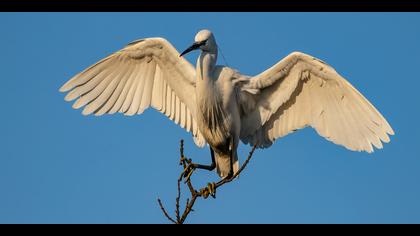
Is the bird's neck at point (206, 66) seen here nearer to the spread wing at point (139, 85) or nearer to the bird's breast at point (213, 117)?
the bird's breast at point (213, 117)

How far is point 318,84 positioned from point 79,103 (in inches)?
108

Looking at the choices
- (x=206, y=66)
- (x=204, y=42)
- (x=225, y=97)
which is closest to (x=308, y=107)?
(x=225, y=97)

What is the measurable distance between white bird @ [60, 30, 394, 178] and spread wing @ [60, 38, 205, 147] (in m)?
0.01

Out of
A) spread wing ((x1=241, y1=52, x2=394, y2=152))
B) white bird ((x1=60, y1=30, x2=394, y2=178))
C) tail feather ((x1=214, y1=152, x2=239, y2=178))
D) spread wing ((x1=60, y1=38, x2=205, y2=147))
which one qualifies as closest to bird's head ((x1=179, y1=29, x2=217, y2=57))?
white bird ((x1=60, y1=30, x2=394, y2=178))

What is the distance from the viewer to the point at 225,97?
349 inches

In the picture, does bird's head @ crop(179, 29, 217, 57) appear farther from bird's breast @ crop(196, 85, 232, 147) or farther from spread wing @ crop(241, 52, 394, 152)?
spread wing @ crop(241, 52, 394, 152)

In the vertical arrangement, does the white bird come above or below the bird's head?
below

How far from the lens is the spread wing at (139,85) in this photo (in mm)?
9188

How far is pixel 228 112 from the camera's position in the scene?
8906mm

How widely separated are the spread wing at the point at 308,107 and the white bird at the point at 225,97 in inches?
0.4

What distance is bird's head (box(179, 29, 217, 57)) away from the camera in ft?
28.8

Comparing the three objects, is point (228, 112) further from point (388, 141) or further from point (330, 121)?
point (388, 141)

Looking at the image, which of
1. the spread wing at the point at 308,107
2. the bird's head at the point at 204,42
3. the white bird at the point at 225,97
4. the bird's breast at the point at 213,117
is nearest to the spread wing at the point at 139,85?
the white bird at the point at 225,97
